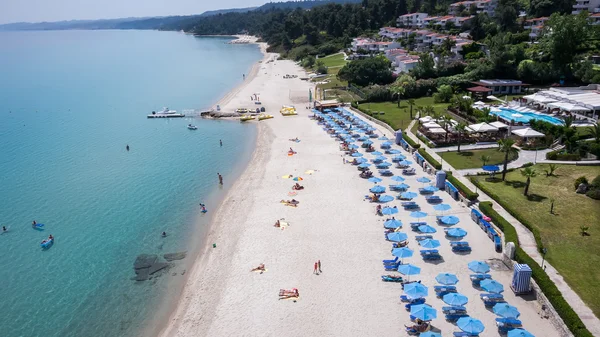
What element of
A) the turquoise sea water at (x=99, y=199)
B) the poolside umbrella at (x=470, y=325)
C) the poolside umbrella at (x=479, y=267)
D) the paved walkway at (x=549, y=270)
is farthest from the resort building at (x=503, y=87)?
the poolside umbrella at (x=470, y=325)

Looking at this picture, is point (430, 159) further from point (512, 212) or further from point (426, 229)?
point (426, 229)

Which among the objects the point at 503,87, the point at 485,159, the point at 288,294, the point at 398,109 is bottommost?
the point at 288,294

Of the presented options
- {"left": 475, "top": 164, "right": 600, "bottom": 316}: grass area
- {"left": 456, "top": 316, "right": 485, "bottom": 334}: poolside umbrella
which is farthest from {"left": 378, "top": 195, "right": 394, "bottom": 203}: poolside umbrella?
{"left": 456, "top": 316, "right": 485, "bottom": 334}: poolside umbrella

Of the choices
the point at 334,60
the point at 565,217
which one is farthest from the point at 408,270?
the point at 334,60

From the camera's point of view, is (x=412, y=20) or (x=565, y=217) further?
(x=412, y=20)

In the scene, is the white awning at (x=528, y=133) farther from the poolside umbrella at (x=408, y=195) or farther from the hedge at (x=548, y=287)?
the hedge at (x=548, y=287)

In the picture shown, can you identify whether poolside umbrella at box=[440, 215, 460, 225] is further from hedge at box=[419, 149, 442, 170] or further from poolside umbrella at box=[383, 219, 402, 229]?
hedge at box=[419, 149, 442, 170]
